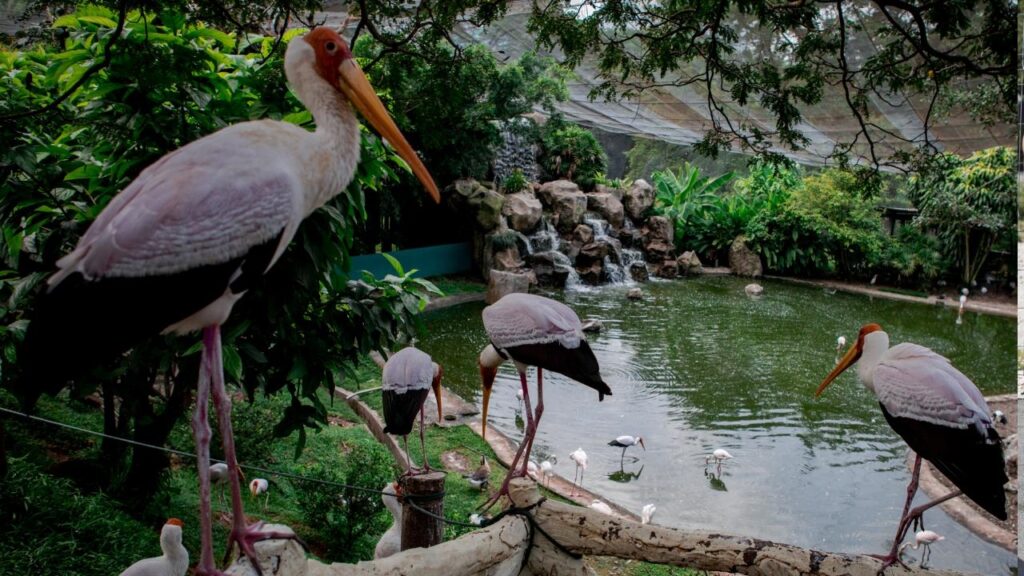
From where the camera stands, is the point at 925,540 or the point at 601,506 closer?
the point at 925,540

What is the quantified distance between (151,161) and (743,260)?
13.0 meters

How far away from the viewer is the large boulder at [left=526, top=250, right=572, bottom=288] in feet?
38.5

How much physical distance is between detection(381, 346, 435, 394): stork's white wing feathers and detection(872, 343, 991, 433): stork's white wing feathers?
177 cm

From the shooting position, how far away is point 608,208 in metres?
13.8

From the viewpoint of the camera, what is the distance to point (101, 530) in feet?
9.41

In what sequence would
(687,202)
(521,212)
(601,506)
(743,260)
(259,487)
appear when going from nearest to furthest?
1. (259,487)
2. (601,506)
3. (521,212)
4. (743,260)
5. (687,202)

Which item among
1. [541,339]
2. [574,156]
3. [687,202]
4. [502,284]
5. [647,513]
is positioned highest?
[574,156]

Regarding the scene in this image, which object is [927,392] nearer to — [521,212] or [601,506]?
[601,506]

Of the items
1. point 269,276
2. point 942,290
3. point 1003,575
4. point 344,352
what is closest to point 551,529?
point 344,352

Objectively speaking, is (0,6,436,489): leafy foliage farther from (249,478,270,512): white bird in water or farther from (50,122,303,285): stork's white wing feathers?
(249,478,270,512): white bird in water

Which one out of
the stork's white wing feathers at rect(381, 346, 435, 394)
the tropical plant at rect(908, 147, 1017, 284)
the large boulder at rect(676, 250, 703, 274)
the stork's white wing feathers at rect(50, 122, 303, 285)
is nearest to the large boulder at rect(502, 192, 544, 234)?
the large boulder at rect(676, 250, 703, 274)

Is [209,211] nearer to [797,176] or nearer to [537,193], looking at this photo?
[537,193]

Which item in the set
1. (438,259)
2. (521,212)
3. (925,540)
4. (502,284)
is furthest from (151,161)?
(521,212)

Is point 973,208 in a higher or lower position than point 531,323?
higher
